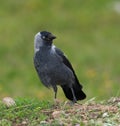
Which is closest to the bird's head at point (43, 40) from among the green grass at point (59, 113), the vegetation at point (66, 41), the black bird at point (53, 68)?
the black bird at point (53, 68)

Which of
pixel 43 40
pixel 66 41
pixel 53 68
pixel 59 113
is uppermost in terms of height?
pixel 66 41

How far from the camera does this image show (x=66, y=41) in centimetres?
2558

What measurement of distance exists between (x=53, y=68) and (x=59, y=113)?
1.86 meters

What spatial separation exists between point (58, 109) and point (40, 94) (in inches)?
336

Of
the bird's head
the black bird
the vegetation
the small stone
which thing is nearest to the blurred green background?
the vegetation

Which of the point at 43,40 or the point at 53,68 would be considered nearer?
the point at 53,68

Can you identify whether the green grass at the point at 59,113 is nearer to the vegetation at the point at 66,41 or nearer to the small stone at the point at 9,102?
the small stone at the point at 9,102

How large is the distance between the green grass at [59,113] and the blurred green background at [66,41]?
272 inches

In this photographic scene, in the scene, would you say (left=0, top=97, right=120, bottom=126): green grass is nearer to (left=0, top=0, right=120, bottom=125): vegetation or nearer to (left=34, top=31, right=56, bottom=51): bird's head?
(left=34, top=31, right=56, bottom=51): bird's head

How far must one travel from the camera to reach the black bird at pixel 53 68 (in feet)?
43.2

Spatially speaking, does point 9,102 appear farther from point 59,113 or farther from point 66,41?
point 66,41

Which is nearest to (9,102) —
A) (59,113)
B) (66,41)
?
(59,113)

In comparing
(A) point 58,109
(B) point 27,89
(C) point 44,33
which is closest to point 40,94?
(B) point 27,89

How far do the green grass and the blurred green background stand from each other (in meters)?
6.91
